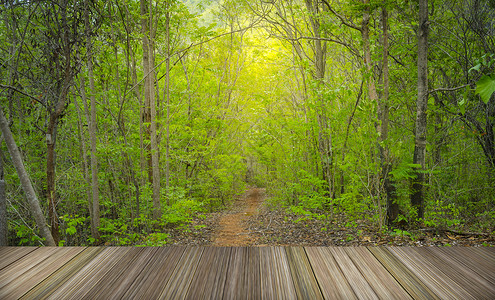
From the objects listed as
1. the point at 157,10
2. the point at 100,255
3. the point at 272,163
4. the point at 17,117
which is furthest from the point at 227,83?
the point at 100,255

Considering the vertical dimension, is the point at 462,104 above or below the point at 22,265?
above

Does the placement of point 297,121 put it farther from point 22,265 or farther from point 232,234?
point 22,265

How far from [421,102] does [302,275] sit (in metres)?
3.86

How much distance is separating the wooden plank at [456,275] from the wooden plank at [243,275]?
48cm

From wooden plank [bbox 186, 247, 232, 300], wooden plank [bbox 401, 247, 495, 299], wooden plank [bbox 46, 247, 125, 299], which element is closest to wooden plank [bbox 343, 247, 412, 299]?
wooden plank [bbox 401, 247, 495, 299]

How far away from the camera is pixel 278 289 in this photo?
64 centimetres

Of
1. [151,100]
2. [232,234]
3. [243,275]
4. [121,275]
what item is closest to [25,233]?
[151,100]

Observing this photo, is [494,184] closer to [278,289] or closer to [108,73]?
[278,289]

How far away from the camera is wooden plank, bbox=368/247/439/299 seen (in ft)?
2.00

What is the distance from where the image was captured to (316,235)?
472cm

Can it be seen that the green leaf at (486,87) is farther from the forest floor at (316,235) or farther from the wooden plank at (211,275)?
the forest floor at (316,235)

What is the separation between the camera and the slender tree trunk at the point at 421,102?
360cm

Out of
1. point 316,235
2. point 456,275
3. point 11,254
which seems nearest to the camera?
point 456,275

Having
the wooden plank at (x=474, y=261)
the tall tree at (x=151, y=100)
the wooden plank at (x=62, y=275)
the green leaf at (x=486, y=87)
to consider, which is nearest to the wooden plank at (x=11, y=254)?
the wooden plank at (x=62, y=275)
